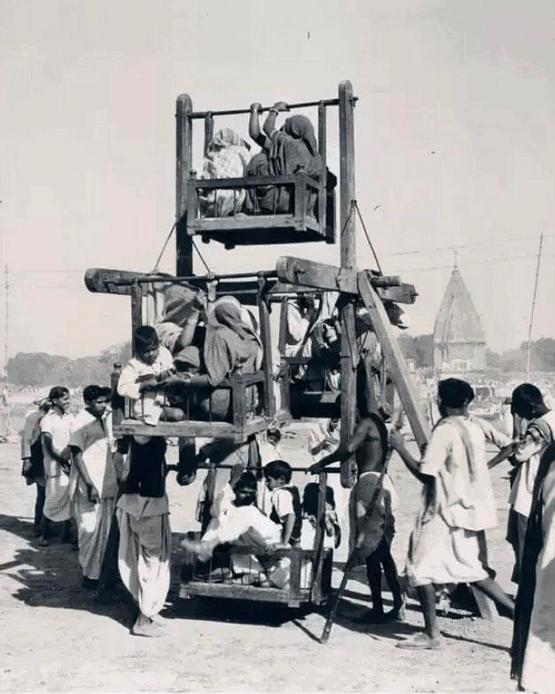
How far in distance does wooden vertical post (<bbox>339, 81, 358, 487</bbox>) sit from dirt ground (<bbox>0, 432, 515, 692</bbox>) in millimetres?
1429

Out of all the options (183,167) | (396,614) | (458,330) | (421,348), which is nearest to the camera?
(396,614)

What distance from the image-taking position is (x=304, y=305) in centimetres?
875

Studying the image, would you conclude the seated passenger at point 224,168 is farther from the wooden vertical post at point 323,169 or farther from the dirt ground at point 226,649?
the dirt ground at point 226,649

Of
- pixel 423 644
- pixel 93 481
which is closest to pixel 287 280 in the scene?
pixel 423 644

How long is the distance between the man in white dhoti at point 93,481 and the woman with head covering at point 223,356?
238 cm

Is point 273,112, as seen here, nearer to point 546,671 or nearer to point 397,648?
point 397,648

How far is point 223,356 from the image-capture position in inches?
264

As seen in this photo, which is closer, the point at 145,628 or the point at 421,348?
the point at 145,628

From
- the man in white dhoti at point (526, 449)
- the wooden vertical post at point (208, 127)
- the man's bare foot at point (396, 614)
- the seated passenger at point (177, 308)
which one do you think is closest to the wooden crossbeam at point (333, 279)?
the seated passenger at point (177, 308)

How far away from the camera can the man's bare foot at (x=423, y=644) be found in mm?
6766

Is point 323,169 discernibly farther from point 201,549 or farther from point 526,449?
point 201,549

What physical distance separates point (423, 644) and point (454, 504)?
3.59 ft

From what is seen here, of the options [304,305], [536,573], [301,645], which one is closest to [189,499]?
[304,305]

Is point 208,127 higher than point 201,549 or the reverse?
higher
